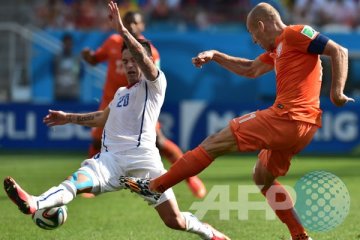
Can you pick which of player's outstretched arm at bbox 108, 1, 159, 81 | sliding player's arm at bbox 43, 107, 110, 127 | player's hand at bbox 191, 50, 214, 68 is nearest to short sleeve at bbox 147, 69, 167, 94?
player's outstretched arm at bbox 108, 1, 159, 81

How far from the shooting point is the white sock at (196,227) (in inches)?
308

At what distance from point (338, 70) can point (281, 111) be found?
1.92 ft

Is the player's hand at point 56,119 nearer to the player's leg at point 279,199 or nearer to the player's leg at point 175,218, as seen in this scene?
the player's leg at point 175,218

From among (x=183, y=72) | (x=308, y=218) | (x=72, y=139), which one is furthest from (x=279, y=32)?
(x=183, y=72)

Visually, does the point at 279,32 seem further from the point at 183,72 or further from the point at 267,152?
the point at 183,72

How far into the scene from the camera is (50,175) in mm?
15445

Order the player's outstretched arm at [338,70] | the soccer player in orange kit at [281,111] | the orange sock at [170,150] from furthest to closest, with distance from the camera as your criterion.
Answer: the orange sock at [170,150] → the soccer player in orange kit at [281,111] → the player's outstretched arm at [338,70]

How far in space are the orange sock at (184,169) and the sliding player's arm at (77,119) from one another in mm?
1028

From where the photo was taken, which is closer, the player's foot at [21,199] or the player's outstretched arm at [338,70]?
the player's foot at [21,199]

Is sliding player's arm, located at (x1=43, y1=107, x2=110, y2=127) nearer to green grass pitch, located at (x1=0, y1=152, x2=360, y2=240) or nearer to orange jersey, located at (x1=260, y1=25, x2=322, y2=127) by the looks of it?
green grass pitch, located at (x1=0, y1=152, x2=360, y2=240)

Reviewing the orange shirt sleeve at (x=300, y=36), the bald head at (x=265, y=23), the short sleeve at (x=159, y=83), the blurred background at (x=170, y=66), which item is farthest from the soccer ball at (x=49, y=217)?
the blurred background at (x=170, y=66)

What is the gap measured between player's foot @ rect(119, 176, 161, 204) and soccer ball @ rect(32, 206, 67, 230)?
601mm

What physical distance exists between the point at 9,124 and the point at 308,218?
12.9 meters

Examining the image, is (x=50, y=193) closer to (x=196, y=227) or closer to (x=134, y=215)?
(x=196, y=227)
